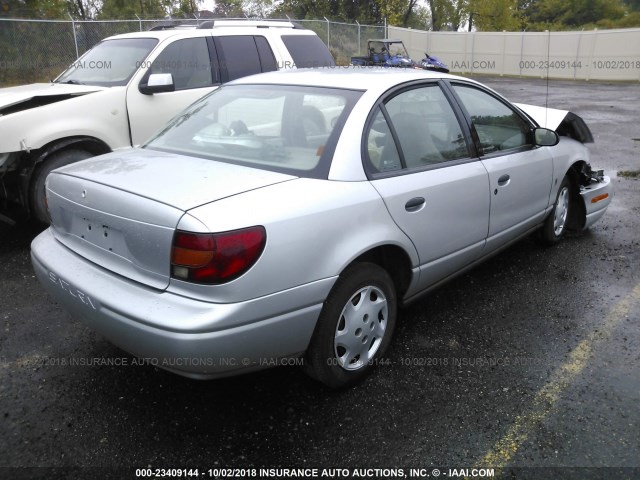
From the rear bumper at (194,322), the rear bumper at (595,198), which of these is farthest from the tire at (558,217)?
the rear bumper at (194,322)

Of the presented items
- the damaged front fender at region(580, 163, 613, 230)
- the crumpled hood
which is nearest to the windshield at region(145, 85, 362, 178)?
the crumpled hood

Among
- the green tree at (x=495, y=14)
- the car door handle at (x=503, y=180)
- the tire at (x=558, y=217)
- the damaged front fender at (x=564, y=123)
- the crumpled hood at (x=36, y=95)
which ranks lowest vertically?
the tire at (x=558, y=217)

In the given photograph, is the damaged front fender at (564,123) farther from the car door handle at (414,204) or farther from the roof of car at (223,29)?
the roof of car at (223,29)

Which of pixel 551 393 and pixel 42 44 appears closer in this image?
pixel 551 393

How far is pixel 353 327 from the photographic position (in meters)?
2.84

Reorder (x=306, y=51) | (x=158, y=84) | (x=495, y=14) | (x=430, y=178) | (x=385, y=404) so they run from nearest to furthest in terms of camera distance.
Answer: (x=385, y=404), (x=430, y=178), (x=158, y=84), (x=306, y=51), (x=495, y=14)

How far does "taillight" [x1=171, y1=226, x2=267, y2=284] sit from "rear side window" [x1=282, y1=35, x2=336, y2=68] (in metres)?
5.00

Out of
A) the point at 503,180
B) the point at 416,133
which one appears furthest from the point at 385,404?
the point at 503,180

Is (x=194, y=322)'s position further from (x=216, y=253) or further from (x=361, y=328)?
(x=361, y=328)

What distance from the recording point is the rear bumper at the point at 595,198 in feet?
16.5

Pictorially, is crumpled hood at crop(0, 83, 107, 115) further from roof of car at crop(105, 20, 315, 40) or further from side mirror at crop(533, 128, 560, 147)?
side mirror at crop(533, 128, 560, 147)

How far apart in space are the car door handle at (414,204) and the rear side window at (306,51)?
14.0ft

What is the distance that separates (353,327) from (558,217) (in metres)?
2.95

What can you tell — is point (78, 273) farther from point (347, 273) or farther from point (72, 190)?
point (347, 273)
